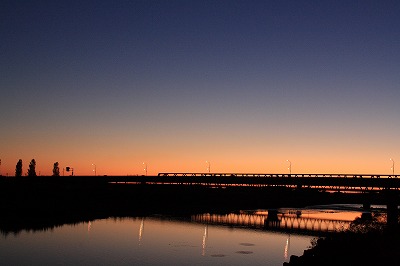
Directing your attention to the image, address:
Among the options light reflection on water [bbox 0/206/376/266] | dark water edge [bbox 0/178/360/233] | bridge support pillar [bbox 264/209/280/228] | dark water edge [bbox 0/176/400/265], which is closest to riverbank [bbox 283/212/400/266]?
light reflection on water [bbox 0/206/376/266]

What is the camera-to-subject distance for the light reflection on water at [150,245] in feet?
190

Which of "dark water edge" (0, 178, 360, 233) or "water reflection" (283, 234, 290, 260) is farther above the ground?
"dark water edge" (0, 178, 360, 233)

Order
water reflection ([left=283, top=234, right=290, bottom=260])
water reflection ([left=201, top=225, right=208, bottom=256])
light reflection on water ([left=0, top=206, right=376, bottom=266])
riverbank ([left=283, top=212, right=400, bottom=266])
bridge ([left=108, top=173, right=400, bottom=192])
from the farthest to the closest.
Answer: bridge ([left=108, top=173, right=400, bottom=192])
water reflection ([left=201, top=225, right=208, bottom=256])
water reflection ([left=283, top=234, right=290, bottom=260])
light reflection on water ([left=0, top=206, right=376, bottom=266])
riverbank ([left=283, top=212, right=400, bottom=266])

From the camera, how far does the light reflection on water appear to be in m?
57.8

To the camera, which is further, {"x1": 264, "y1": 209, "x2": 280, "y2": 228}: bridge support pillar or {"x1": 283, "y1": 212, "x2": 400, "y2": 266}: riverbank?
{"x1": 264, "y1": 209, "x2": 280, "y2": 228}: bridge support pillar

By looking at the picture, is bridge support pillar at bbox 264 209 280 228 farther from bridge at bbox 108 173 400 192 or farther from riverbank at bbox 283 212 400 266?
riverbank at bbox 283 212 400 266

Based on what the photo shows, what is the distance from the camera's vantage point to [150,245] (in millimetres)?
70375

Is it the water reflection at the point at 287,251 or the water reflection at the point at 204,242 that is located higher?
the water reflection at the point at 204,242

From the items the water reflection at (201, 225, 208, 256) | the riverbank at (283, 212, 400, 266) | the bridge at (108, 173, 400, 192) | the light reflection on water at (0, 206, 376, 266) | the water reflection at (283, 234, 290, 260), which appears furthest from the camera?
the bridge at (108, 173, 400, 192)

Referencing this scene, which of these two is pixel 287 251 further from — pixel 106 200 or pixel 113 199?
pixel 113 199

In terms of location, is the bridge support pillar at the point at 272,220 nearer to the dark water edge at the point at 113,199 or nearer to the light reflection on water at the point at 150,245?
the dark water edge at the point at 113,199

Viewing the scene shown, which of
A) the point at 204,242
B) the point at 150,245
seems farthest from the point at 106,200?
the point at 150,245

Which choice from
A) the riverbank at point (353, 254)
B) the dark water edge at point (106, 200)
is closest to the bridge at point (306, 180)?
the dark water edge at point (106, 200)

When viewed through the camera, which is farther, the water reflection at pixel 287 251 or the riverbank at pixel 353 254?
the water reflection at pixel 287 251
